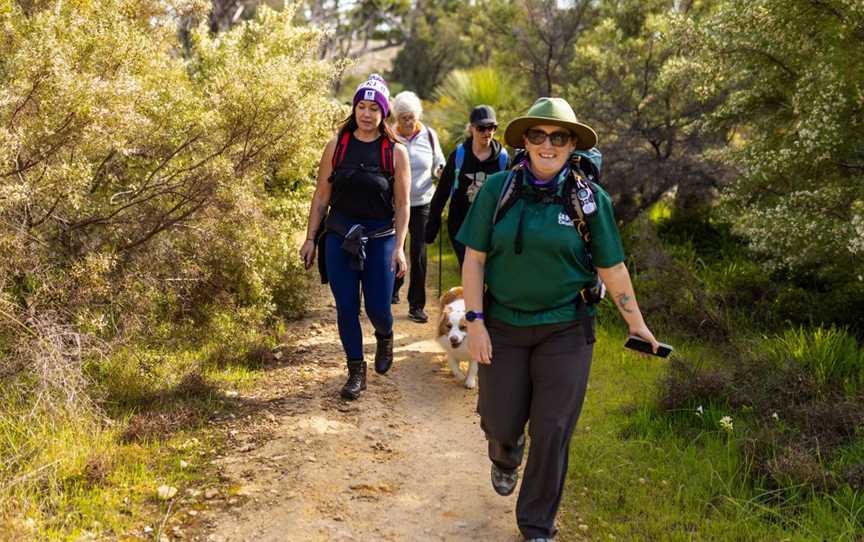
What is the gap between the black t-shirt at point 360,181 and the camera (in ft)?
15.4

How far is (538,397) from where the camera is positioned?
326cm

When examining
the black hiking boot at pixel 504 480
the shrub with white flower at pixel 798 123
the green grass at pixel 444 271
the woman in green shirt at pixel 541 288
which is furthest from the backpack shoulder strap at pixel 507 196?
the green grass at pixel 444 271

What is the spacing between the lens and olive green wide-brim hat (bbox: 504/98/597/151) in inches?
125

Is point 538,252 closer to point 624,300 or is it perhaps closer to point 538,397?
point 624,300

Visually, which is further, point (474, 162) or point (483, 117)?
point (474, 162)

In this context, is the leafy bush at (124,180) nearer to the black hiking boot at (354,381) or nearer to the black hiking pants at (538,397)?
the black hiking boot at (354,381)

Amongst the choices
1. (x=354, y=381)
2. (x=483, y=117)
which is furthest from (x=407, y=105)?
(x=354, y=381)

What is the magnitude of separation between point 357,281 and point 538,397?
6.28 ft

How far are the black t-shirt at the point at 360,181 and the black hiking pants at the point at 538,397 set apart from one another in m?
1.68

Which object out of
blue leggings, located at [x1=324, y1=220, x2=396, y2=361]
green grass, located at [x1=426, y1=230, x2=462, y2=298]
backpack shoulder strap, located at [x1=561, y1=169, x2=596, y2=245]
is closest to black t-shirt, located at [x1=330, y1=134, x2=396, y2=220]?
blue leggings, located at [x1=324, y1=220, x2=396, y2=361]

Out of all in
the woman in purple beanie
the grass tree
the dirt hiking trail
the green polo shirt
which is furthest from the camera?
the grass tree

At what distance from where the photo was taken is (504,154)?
5.77m

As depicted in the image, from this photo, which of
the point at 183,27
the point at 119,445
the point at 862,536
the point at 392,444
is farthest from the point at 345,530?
the point at 183,27

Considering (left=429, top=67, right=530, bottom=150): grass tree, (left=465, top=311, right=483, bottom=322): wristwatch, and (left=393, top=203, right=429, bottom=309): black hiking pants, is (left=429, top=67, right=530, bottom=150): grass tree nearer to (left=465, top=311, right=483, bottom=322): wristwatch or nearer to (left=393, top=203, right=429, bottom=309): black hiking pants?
(left=393, top=203, right=429, bottom=309): black hiking pants
